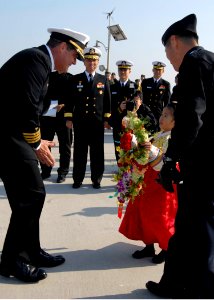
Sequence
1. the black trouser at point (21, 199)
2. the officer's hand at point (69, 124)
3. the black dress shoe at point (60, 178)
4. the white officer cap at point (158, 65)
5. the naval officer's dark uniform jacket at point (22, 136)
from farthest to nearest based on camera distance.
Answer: the white officer cap at point (158, 65) < the black dress shoe at point (60, 178) < the officer's hand at point (69, 124) < the black trouser at point (21, 199) < the naval officer's dark uniform jacket at point (22, 136)

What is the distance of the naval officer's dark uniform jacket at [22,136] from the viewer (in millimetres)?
3115

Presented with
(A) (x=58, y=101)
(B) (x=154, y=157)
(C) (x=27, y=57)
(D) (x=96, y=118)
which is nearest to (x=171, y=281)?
(B) (x=154, y=157)

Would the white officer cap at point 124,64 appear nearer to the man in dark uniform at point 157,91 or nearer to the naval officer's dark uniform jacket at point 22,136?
the man in dark uniform at point 157,91

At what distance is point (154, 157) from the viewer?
377cm

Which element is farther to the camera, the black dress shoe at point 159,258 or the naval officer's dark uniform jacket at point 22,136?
the black dress shoe at point 159,258

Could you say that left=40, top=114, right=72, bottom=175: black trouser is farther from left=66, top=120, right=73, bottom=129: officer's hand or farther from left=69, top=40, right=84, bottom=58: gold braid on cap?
left=69, top=40, right=84, bottom=58: gold braid on cap

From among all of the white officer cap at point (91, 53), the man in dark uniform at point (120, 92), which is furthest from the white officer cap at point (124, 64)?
the white officer cap at point (91, 53)

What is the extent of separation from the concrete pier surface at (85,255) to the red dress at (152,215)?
0.24m

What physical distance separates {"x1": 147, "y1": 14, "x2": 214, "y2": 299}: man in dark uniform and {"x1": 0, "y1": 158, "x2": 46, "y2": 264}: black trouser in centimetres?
109

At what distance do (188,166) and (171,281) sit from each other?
880mm

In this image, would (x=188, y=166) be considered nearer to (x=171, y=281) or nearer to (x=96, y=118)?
(x=171, y=281)

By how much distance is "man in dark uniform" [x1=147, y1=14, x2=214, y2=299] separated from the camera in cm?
257

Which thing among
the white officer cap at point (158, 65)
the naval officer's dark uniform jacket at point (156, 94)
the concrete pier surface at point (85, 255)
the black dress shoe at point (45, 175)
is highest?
the white officer cap at point (158, 65)

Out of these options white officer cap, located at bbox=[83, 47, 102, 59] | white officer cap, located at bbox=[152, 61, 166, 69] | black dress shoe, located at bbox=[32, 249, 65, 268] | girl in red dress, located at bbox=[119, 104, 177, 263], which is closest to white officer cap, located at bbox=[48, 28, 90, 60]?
girl in red dress, located at bbox=[119, 104, 177, 263]
